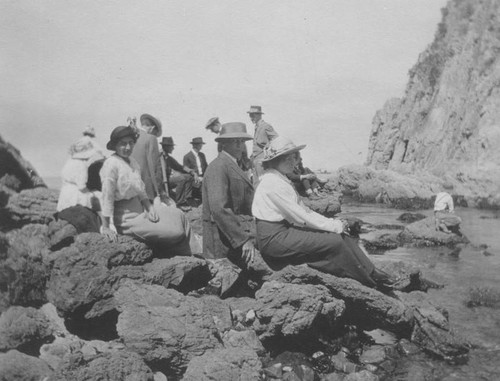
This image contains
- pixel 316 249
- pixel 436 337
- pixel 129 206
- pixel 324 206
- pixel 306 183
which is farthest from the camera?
pixel 306 183

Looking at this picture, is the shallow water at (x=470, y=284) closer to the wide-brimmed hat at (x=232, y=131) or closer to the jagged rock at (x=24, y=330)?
the wide-brimmed hat at (x=232, y=131)

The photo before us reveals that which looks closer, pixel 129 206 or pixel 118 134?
pixel 118 134

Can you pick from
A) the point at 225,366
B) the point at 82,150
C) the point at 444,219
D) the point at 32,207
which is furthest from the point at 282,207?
the point at 444,219

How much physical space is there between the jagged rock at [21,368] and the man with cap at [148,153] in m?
3.88

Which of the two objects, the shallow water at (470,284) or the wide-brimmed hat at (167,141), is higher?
the wide-brimmed hat at (167,141)

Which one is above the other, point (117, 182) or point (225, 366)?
point (117, 182)

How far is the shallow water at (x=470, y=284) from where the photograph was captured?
4.97 metres

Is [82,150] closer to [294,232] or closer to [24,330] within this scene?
[24,330]

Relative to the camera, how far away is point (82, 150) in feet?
20.9

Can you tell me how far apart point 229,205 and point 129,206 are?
130 cm

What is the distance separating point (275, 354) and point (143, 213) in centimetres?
225

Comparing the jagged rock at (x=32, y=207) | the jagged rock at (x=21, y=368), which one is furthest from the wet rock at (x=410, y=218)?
the jagged rock at (x=21, y=368)

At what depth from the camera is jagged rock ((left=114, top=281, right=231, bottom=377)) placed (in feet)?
14.5

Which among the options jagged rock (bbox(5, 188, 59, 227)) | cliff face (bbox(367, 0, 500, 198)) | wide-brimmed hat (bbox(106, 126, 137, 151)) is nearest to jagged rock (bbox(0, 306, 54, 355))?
wide-brimmed hat (bbox(106, 126, 137, 151))
